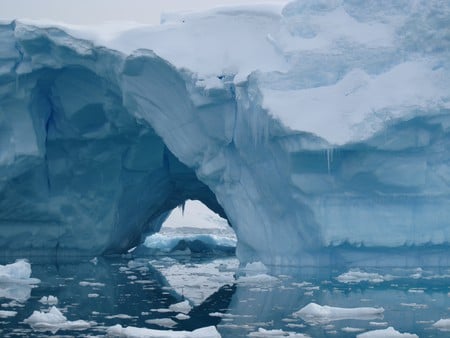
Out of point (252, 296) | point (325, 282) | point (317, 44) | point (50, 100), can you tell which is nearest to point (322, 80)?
point (317, 44)

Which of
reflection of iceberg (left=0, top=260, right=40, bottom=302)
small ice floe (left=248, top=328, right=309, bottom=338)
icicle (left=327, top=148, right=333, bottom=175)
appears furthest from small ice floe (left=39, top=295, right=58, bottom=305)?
icicle (left=327, top=148, right=333, bottom=175)

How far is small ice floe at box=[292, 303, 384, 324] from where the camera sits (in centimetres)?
816

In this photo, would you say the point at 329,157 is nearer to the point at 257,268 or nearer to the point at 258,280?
the point at 258,280

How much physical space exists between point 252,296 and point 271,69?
435 cm

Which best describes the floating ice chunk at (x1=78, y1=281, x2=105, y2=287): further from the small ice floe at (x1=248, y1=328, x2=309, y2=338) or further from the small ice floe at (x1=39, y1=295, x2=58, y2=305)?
the small ice floe at (x1=248, y1=328, x2=309, y2=338)

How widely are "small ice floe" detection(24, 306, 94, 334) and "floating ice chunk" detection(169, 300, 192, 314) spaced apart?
1302mm

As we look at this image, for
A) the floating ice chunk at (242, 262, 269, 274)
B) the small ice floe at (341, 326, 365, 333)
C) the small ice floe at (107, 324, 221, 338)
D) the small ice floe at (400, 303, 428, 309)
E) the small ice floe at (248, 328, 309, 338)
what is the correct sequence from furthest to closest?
the floating ice chunk at (242, 262, 269, 274)
the small ice floe at (400, 303, 428, 309)
the small ice floe at (341, 326, 365, 333)
the small ice floe at (248, 328, 309, 338)
the small ice floe at (107, 324, 221, 338)

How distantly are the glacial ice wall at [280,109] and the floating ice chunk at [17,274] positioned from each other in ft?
11.5

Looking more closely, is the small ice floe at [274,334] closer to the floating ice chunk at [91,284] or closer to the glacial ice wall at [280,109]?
the floating ice chunk at [91,284]

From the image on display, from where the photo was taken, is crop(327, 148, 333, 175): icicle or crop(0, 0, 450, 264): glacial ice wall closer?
crop(327, 148, 333, 175): icicle

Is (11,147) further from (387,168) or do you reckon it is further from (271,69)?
(387,168)

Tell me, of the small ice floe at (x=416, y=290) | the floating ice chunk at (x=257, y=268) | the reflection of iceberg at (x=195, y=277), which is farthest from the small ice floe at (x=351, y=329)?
the floating ice chunk at (x=257, y=268)

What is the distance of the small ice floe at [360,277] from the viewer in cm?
1161

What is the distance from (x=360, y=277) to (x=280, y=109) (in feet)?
9.49
